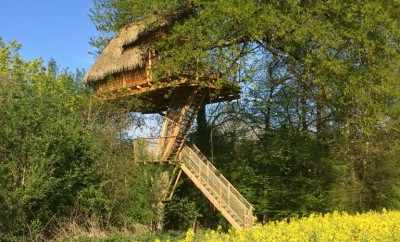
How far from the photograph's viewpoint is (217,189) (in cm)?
2312

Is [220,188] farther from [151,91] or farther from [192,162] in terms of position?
[151,91]

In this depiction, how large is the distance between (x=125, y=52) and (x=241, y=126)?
297 inches

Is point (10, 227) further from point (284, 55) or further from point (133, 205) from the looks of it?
point (284, 55)

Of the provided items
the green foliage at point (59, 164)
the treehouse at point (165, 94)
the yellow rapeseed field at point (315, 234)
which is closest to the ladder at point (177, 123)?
the treehouse at point (165, 94)

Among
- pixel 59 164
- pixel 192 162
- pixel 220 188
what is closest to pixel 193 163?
pixel 192 162

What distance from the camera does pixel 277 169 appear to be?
89.2ft

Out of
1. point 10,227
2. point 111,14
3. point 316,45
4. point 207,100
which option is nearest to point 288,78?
point 207,100

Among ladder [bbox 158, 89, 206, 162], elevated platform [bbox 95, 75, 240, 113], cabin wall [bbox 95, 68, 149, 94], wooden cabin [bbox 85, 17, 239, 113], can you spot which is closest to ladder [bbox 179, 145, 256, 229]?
ladder [bbox 158, 89, 206, 162]

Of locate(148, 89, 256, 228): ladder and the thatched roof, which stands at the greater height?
the thatched roof

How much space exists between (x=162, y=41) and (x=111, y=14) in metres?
7.62

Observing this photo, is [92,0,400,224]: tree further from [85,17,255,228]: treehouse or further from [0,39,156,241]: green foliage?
A: [0,39,156,241]: green foliage

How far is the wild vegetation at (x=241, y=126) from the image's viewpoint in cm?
1847

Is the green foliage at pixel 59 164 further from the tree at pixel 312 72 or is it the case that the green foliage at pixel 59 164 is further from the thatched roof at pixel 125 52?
the tree at pixel 312 72

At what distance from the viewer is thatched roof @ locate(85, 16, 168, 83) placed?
23969 millimetres
